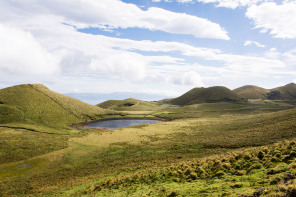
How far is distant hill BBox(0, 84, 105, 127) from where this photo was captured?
84.3 m

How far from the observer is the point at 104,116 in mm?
114500

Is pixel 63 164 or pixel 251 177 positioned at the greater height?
pixel 251 177

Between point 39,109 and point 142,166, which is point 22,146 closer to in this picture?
point 142,166

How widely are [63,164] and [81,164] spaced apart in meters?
3.80

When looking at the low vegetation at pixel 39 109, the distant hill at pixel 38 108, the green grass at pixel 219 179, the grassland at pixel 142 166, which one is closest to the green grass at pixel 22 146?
the grassland at pixel 142 166

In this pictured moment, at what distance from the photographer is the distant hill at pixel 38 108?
84.3 m

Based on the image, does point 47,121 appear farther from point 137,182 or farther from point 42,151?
point 137,182

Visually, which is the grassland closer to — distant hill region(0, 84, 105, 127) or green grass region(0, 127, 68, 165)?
green grass region(0, 127, 68, 165)

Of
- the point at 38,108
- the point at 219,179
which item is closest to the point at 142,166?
the point at 219,179

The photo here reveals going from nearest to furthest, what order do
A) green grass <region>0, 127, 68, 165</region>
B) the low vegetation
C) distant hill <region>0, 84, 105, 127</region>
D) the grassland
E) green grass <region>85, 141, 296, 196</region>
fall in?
green grass <region>85, 141, 296, 196</region> < the grassland < green grass <region>0, 127, 68, 165</region> < the low vegetation < distant hill <region>0, 84, 105, 127</region>

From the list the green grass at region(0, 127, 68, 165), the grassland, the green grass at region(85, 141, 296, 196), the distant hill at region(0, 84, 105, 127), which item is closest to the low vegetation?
the distant hill at region(0, 84, 105, 127)

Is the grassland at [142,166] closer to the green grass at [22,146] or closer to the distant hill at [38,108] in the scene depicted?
the green grass at [22,146]

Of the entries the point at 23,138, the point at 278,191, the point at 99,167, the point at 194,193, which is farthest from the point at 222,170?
the point at 23,138

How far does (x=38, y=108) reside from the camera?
314ft
